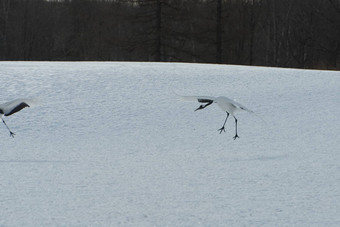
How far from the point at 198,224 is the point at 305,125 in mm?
4508

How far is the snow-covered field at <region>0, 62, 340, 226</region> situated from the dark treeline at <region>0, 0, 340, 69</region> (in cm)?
1395

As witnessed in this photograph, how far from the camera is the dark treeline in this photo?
2642 centimetres

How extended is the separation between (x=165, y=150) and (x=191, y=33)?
1961 cm

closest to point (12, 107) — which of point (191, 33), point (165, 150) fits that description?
point (165, 150)

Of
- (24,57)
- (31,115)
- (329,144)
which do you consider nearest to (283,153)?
(329,144)

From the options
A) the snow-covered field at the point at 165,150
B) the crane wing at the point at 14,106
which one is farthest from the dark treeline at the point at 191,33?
the crane wing at the point at 14,106

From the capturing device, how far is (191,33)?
26375mm

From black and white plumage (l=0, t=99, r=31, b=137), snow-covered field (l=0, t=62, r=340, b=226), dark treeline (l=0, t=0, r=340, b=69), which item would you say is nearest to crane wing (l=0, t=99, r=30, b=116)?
black and white plumage (l=0, t=99, r=31, b=137)

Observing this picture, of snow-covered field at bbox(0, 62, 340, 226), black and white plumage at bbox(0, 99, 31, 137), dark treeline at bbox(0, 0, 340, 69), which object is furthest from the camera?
dark treeline at bbox(0, 0, 340, 69)

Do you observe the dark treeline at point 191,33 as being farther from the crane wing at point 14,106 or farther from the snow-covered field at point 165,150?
the crane wing at point 14,106

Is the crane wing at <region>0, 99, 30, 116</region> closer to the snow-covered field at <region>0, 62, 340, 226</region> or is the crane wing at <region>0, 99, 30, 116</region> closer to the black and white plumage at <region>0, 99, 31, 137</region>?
the black and white plumage at <region>0, 99, 31, 137</region>

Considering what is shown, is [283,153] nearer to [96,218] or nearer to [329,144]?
[329,144]

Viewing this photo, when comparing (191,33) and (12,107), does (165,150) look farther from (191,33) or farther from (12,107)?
(191,33)

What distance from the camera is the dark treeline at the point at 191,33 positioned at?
86.7 feet
